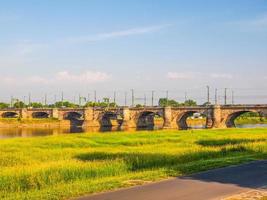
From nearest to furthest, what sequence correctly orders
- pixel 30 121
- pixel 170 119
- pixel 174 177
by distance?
pixel 174 177 < pixel 170 119 < pixel 30 121

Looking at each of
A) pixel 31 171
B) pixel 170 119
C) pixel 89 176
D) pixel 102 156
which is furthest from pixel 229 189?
pixel 170 119

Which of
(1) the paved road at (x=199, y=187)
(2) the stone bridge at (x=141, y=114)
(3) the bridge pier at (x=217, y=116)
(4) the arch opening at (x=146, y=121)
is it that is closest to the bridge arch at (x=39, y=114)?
(2) the stone bridge at (x=141, y=114)

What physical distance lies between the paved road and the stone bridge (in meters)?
110

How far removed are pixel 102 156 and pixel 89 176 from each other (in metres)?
12.6

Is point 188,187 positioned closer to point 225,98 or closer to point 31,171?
point 31,171

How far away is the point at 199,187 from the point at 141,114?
145208 millimetres

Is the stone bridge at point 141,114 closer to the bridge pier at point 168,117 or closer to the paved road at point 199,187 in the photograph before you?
the bridge pier at point 168,117

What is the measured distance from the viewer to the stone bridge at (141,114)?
450 feet

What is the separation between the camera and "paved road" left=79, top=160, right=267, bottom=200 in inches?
762

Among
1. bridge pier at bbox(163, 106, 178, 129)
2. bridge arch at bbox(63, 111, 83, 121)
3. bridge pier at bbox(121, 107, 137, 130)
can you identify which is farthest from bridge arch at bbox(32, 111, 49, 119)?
bridge pier at bbox(163, 106, 178, 129)

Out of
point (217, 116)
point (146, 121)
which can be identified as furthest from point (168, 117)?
point (146, 121)

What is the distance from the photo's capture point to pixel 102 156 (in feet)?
128

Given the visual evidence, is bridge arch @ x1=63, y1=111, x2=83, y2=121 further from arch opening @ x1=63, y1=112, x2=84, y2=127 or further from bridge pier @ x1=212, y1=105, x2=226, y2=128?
→ bridge pier @ x1=212, y1=105, x2=226, y2=128

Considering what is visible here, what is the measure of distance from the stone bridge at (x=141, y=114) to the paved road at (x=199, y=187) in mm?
110475
